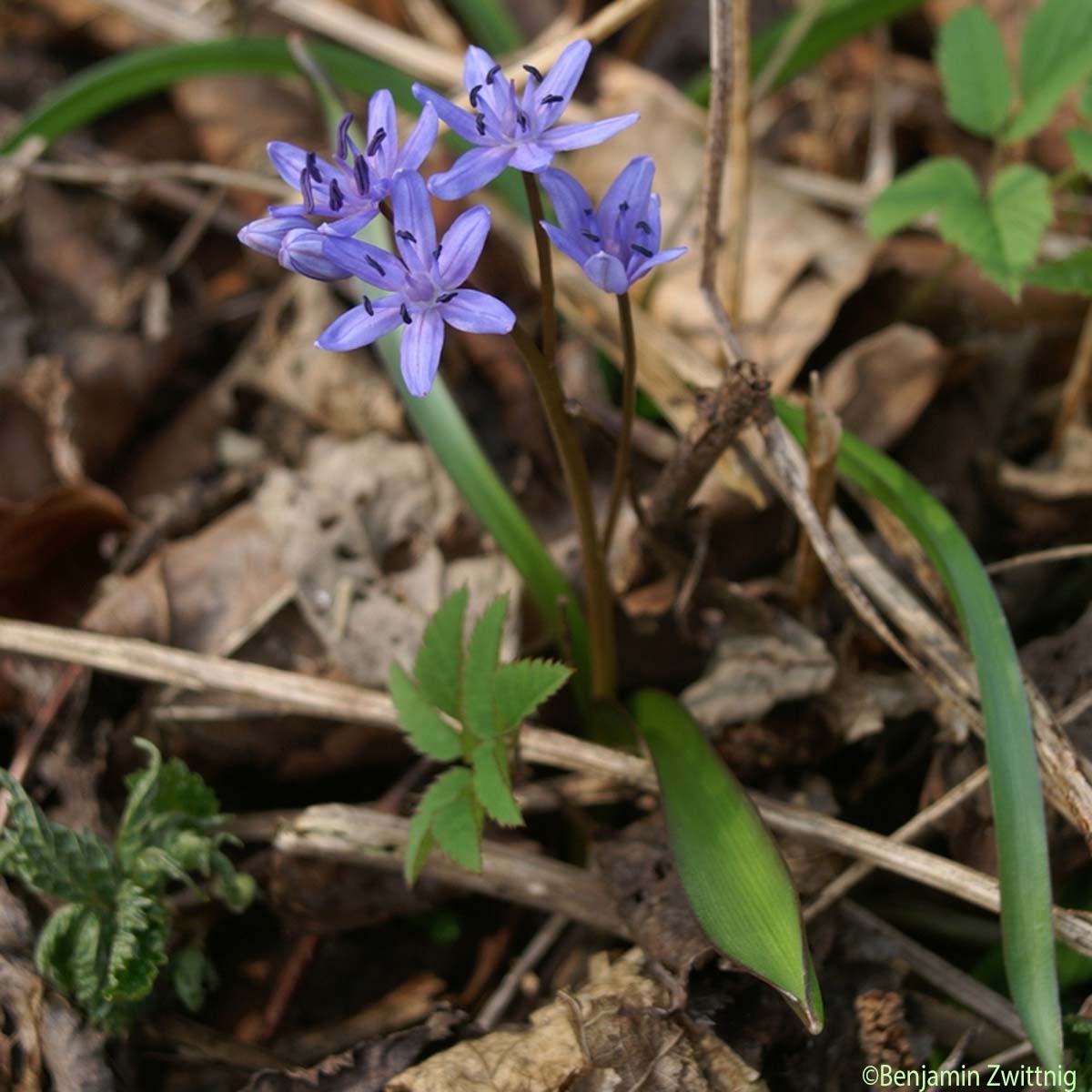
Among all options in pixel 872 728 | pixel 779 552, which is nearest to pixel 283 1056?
pixel 872 728

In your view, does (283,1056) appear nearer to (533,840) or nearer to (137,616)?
(533,840)

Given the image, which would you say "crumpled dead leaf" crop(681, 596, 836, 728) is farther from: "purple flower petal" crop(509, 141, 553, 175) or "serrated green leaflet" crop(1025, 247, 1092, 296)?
"purple flower petal" crop(509, 141, 553, 175)

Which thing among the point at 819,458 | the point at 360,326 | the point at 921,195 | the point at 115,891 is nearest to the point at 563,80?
the point at 360,326

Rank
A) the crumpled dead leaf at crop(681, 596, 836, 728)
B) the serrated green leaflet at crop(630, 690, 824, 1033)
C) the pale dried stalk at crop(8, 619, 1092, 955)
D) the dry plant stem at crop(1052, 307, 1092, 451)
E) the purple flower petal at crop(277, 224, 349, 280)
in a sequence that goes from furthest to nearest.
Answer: the dry plant stem at crop(1052, 307, 1092, 451), the crumpled dead leaf at crop(681, 596, 836, 728), the pale dried stalk at crop(8, 619, 1092, 955), the serrated green leaflet at crop(630, 690, 824, 1033), the purple flower petal at crop(277, 224, 349, 280)

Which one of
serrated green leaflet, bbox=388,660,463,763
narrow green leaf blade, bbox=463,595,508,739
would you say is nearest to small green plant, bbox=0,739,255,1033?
serrated green leaflet, bbox=388,660,463,763

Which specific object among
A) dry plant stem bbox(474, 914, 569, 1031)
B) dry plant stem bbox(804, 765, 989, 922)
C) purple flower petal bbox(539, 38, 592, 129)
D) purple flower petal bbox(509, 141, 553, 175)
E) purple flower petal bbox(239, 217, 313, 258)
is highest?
purple flower petal bbox(539, 38, 592, 129)

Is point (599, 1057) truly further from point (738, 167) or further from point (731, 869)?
point (738, 167)
